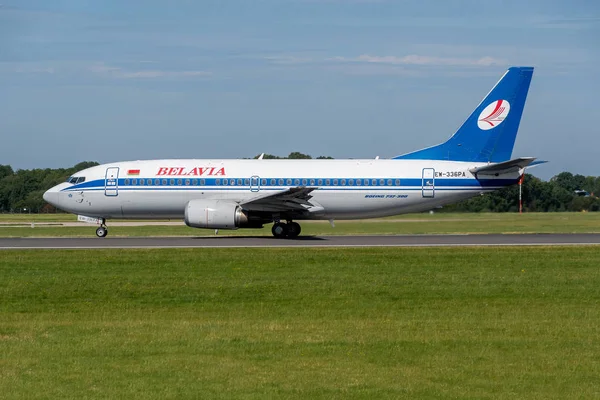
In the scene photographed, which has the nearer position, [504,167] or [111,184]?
[504,167]

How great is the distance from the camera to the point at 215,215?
A: 32875mm

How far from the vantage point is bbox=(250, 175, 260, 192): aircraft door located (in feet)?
115

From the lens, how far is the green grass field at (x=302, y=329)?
10094 millimetres

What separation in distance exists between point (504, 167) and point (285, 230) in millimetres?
9504

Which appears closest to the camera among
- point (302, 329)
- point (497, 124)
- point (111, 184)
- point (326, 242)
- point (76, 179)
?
point (302, 329)

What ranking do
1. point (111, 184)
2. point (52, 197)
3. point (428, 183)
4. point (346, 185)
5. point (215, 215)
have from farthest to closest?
point (52, 197) → point (111, 184) → point (346, 185) → point (428, 183) → point (215, 215)

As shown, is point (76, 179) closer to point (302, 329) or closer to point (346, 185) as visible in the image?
point (346, 185)

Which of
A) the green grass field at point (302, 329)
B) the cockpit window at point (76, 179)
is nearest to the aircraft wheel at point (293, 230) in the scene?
the cockpit window at point (76, 179)

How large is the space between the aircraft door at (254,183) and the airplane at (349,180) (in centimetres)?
4

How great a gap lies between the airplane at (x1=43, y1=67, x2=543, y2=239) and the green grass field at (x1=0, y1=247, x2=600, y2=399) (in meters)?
10.9

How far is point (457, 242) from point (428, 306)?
50.1ft

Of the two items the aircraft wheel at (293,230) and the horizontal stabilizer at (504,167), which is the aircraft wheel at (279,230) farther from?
the horizontal stabilizer at (504,167)

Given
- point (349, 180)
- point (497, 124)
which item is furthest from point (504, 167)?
point (349, 180)

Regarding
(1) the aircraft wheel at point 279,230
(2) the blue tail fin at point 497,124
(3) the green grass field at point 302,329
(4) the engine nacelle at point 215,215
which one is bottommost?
(3) the green grass field at point 302,329
